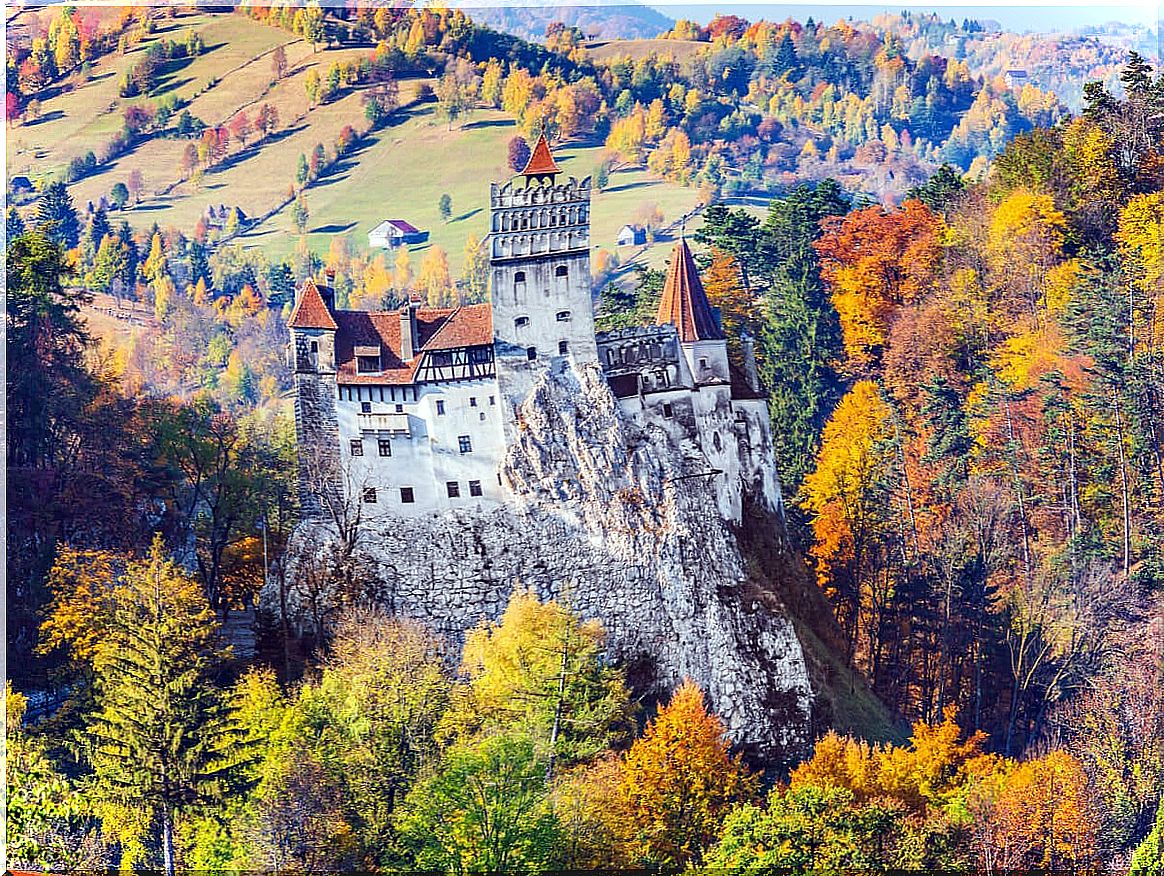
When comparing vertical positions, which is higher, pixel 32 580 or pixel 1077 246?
pixel 1077 246

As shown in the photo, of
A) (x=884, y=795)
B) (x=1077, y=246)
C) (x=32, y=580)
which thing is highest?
(x=1077, y=246)

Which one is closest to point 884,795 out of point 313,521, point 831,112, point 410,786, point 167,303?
point 410,786

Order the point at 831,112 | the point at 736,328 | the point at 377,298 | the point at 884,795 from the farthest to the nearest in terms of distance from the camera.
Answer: the point at 831,112 < the point at 377,298 < the point at 736,328 < the point at 884,795

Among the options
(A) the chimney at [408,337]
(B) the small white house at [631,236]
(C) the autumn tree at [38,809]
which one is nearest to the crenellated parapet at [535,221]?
(A) the chimney at [408,337]

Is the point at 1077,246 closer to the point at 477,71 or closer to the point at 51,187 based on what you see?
the point at 477,71

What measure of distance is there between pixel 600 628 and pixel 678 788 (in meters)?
3.78

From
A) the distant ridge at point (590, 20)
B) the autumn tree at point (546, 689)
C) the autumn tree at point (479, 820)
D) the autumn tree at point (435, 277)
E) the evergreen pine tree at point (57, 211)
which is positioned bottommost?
the autumn tree at point (479, 820)

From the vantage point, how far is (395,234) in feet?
187

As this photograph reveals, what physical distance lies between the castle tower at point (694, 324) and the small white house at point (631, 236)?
1171 cm

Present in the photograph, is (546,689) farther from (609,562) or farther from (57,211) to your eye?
(57,211)

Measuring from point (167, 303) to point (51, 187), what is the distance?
529 centimetres

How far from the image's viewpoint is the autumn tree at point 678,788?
40.0 metres

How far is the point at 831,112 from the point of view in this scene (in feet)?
234

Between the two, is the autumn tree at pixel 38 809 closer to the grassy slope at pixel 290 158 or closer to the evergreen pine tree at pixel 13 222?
the evergreen pine tree at pixel 13 222
